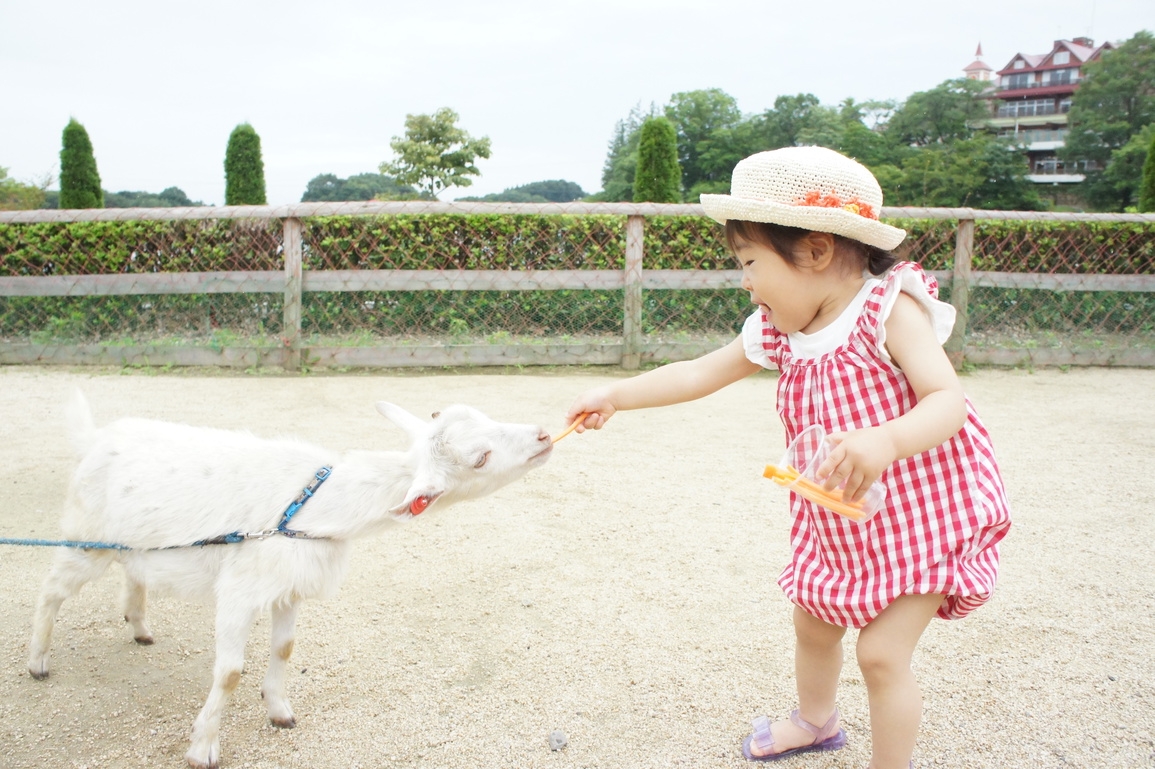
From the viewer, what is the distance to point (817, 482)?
1.66 meters

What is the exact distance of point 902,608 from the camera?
180 centimetres

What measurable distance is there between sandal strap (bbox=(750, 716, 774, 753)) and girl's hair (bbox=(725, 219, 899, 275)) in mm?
1189

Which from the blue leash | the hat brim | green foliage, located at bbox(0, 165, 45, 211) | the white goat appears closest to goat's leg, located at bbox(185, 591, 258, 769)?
the white goat

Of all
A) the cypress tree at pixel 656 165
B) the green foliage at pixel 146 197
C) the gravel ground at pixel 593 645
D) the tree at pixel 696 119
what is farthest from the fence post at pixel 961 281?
the tree at pixel 696 119

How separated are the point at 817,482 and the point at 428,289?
592 cm

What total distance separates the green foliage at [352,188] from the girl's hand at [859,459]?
30494mm

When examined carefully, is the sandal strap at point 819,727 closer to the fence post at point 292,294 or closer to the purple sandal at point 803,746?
the purple sandal at point 803,746

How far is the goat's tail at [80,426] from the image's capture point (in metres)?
2.54

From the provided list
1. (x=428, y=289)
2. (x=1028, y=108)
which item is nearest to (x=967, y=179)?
(x=1028, y=108)

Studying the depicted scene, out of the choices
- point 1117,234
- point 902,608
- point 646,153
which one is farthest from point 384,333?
point 646,153

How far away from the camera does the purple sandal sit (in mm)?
2114

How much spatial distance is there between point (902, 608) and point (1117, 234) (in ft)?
26.3

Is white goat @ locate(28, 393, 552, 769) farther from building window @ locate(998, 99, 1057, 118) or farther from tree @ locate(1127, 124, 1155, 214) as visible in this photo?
building window @ locate(998, 99, 1057, 118)

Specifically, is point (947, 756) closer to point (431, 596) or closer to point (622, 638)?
point (622, 638)
